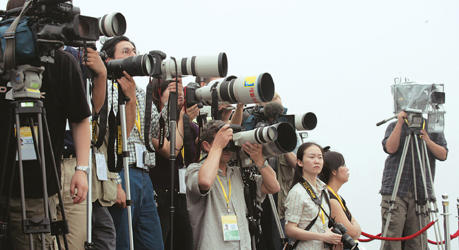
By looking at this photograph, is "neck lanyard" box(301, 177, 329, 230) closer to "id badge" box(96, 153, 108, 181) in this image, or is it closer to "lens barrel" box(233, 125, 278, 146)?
"lens barrel" box(233, 125, 278, 146)

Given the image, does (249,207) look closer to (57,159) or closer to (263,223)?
(263,223)

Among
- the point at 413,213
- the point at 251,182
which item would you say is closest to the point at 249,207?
the point at 251,182

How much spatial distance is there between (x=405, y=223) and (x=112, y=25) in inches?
111

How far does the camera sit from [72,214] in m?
1.94

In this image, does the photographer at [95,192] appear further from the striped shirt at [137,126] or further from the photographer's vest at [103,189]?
the striped shirt at [137,126]

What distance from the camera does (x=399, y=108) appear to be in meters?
3.72

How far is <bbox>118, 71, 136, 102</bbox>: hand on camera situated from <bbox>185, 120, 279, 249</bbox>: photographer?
1.45 ft

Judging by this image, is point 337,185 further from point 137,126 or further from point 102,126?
point 102,126

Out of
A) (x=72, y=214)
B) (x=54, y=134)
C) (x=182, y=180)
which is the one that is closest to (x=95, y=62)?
(x=54, y=134)

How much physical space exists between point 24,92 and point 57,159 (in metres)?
0.34

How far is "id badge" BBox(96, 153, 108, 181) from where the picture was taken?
2.11 m

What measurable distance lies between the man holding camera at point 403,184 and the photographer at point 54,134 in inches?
105

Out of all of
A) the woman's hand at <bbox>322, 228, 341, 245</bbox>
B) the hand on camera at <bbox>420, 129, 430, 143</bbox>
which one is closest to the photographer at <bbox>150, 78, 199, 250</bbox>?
the woman's hand at <bbox>322, 228, 341, 245</bbox>

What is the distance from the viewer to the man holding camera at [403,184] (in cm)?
367
